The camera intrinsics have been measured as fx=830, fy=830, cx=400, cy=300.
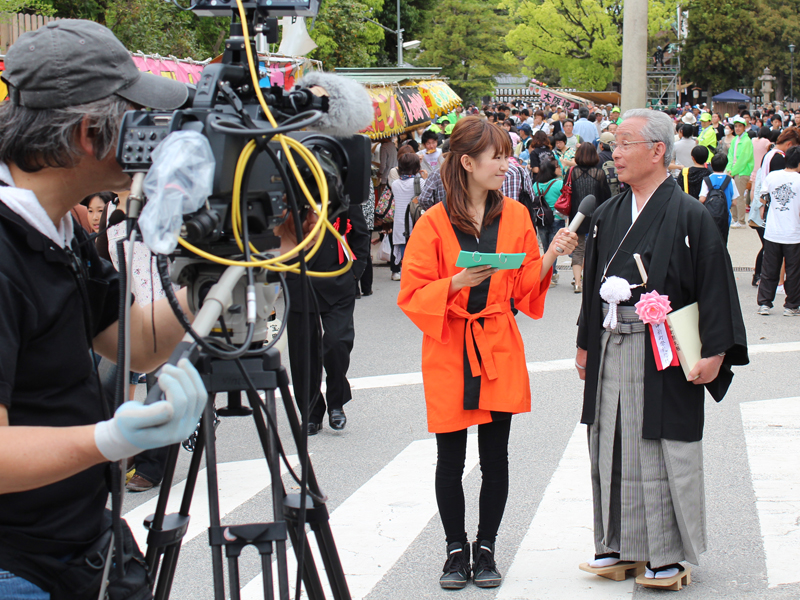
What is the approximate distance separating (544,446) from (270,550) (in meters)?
3.65

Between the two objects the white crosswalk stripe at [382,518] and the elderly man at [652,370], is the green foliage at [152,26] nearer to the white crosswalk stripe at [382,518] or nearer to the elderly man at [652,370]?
the white crosswalk stripe at [382,518]

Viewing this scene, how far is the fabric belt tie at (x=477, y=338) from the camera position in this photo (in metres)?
3.46

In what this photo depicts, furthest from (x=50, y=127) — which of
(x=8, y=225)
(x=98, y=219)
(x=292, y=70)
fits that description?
(x=292, y=70)

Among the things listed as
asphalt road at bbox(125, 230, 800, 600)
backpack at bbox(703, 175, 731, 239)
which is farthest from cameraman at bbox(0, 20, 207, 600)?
backpack at bbox(703, 175, 731, 239)

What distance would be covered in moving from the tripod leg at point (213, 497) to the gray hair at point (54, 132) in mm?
580

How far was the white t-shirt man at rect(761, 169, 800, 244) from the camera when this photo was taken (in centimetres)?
857

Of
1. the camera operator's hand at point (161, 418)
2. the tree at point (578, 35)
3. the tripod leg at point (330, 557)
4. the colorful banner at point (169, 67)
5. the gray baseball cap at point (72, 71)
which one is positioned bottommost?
the tripod leg at point (330, 557)

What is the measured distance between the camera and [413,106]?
12.5 m

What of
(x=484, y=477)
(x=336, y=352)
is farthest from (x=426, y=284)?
(x=336, y=352)

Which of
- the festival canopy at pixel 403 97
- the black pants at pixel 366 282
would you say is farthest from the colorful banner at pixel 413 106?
the black pants at pixel 366 282

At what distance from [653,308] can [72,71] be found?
2.44 metres

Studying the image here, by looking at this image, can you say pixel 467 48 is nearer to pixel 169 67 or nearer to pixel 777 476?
pixel 169 67

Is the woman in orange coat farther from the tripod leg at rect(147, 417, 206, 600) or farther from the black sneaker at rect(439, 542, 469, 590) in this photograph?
the tripod leg at rect(147, 417, 206, 600)

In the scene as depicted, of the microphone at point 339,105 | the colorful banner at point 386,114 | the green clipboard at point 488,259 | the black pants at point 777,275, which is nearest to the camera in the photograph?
the microphone at point 339,105
